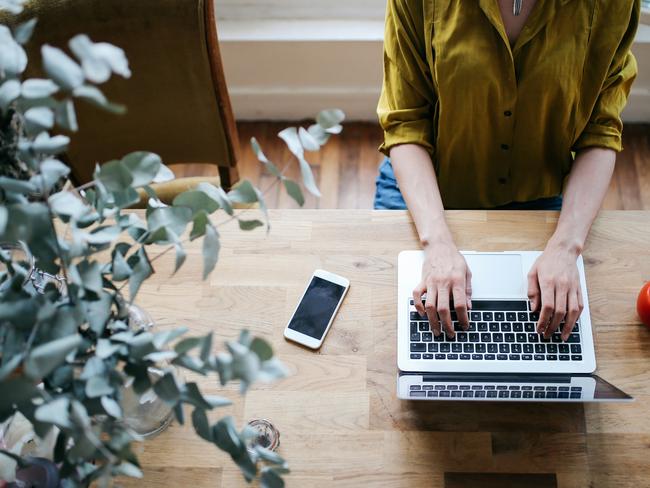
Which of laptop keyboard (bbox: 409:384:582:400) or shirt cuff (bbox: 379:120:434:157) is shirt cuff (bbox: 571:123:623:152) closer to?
shirt cuff (bbox: 379:120:434:157)

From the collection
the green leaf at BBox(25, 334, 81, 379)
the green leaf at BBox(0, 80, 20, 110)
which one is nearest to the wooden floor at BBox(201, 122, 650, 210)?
the green leaf at BBox(0, 80, 20, 110)

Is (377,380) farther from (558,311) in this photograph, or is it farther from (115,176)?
(115,176)

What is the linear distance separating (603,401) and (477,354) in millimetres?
196

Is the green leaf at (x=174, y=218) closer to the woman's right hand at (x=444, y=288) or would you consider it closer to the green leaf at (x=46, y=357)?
the green leaf at (x=46, y=357)

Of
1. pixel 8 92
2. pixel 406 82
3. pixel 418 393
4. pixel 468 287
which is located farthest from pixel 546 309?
pixel 8 92

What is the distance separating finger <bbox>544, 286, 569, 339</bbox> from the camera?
1.10 m

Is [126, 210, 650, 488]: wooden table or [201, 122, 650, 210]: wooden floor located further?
[201, 122, 650, 210]: wooden floor

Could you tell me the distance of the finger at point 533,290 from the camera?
44.6 inches

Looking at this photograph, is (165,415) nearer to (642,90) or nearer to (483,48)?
(483,48)

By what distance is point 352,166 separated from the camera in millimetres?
2383

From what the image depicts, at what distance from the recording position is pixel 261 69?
2.35 metres

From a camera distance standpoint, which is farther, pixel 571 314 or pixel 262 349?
pixel 571 314

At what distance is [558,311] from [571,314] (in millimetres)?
28

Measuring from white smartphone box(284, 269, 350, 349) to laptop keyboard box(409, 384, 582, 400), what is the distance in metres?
0.18
